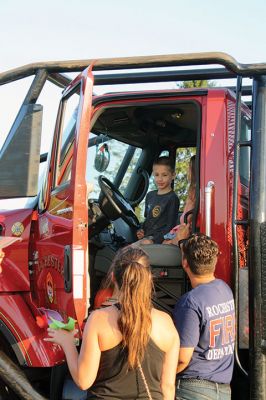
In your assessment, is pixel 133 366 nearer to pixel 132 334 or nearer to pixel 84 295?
pixel 132 334

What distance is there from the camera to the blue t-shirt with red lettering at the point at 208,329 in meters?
3.21

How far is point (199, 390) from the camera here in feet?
10.6

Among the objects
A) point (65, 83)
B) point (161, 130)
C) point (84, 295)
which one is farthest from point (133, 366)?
point (161, 130)

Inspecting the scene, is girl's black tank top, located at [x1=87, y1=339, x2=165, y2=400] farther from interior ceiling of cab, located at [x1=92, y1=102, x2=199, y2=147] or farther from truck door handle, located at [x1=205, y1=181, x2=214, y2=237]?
interior ceiling of cab, located at [x1=92, y1=102, x2=199, y2=147]

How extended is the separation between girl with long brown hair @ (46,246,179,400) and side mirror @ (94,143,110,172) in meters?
1.92

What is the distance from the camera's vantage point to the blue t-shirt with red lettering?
3.21m

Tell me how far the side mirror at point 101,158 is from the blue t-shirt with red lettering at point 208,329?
170 centimetres

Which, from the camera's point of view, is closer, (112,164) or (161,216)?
(161,216)

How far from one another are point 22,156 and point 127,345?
4.30 ft

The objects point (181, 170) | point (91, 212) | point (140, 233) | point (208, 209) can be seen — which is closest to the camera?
point (208, 209)

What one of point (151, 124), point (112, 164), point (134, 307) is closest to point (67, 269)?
point (134, 307)

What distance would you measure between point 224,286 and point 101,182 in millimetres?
1427

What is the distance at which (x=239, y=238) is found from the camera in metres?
3.56

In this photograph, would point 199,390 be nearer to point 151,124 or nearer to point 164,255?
point 164,255
